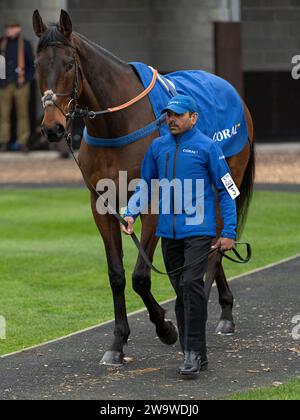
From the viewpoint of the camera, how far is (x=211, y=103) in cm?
977

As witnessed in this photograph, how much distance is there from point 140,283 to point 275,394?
5.23 ft

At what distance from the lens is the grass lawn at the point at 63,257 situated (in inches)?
403

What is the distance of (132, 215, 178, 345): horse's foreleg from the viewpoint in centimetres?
864

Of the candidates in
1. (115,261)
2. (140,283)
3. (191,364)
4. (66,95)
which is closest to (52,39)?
(66,95)

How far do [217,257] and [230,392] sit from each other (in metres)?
2.18

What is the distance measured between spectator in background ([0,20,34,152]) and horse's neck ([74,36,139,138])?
15.1 m

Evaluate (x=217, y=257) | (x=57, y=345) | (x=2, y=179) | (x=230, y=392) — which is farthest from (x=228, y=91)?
(x=2, y=179)

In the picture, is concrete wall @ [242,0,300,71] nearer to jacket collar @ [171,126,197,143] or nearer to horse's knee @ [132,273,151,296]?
horse's knee @ [132,273,151,296]

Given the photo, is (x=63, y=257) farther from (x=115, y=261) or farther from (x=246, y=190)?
(x=115, y=261)

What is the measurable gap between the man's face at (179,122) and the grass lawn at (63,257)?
82.0 inches

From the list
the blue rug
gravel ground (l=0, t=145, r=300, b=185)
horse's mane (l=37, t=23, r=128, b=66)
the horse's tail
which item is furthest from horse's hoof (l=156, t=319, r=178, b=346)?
gravel ground (l=0, t=145, r=300, b=185)

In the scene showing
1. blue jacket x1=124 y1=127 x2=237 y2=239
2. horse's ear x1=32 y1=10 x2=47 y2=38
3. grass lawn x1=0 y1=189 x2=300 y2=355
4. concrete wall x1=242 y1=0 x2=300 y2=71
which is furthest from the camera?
concrete wall x1=242 y1=0 x2=300 y2=71

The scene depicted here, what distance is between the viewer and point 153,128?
8953 millimetres

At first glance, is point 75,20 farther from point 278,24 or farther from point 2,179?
point 2,179
